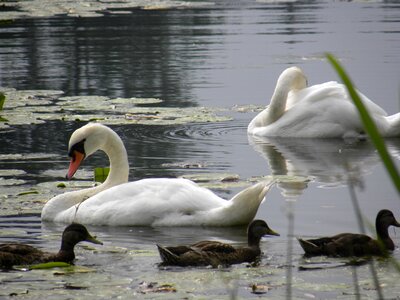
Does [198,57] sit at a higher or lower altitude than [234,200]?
higher

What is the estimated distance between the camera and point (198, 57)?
73.9ft

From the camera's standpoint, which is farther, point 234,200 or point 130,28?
point 130,28

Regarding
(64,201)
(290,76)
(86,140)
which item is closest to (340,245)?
(64,201)

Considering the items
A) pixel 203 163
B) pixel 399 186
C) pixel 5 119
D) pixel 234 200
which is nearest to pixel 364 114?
pixel 399 186

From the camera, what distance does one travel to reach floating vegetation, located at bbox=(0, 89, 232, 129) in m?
14.0

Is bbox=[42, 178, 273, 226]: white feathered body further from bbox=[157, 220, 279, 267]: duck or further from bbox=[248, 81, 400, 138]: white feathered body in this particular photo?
bbox=[248, 81, 400, 138]: white feathered body

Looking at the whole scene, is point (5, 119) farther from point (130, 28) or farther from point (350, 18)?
point (350, 18)

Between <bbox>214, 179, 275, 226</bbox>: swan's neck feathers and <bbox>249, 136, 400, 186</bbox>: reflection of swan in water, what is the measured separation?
6.18ft

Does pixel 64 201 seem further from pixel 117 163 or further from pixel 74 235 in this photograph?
pixel 74 235

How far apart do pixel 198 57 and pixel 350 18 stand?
916cm

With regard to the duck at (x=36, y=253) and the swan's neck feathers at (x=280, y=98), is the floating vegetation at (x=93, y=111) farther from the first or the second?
the duck at (x=36, y=253)

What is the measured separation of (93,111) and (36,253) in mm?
7970

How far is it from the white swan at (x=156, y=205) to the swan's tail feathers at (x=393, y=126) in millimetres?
4525

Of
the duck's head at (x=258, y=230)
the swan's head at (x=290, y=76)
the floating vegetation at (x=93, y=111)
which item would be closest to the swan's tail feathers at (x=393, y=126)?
the swan's head at (x=290, y=76)
